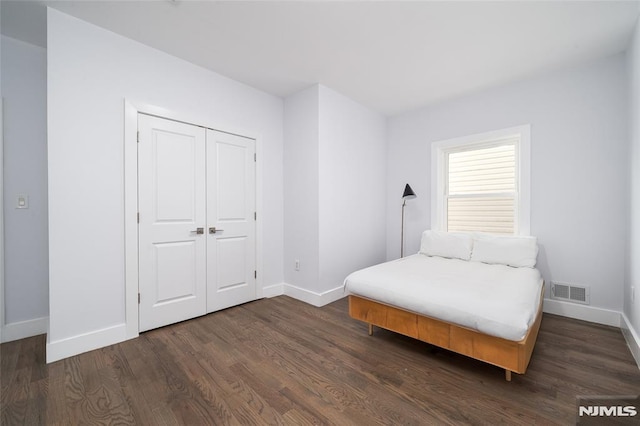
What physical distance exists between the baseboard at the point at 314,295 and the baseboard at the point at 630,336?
2.64m

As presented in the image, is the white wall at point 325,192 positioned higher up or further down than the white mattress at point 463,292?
higher up

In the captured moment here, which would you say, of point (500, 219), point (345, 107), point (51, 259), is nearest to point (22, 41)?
point (51, 259)

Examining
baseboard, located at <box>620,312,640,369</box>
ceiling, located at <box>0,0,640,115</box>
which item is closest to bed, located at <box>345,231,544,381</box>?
baseboard, located at <box>620,312,640,369</box>

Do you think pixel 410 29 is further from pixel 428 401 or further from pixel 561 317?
pixel 561 317

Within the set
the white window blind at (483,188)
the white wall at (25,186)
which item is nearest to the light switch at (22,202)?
the white wall at (25,186)

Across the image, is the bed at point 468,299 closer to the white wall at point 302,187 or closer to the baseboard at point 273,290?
the white wall at point 302,187

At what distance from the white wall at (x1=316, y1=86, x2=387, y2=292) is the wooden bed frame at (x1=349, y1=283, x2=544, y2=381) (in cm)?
99

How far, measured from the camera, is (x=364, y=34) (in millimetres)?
2363

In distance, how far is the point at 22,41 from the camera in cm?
239

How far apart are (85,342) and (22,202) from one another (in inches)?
56.4

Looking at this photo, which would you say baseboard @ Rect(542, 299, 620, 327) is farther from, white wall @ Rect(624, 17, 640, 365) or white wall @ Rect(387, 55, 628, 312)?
white wall @ Rect(624, 17, 640, 365)

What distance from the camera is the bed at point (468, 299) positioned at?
1.70 metres

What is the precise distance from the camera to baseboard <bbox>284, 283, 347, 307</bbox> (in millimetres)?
3266

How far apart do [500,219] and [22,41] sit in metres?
5.44
